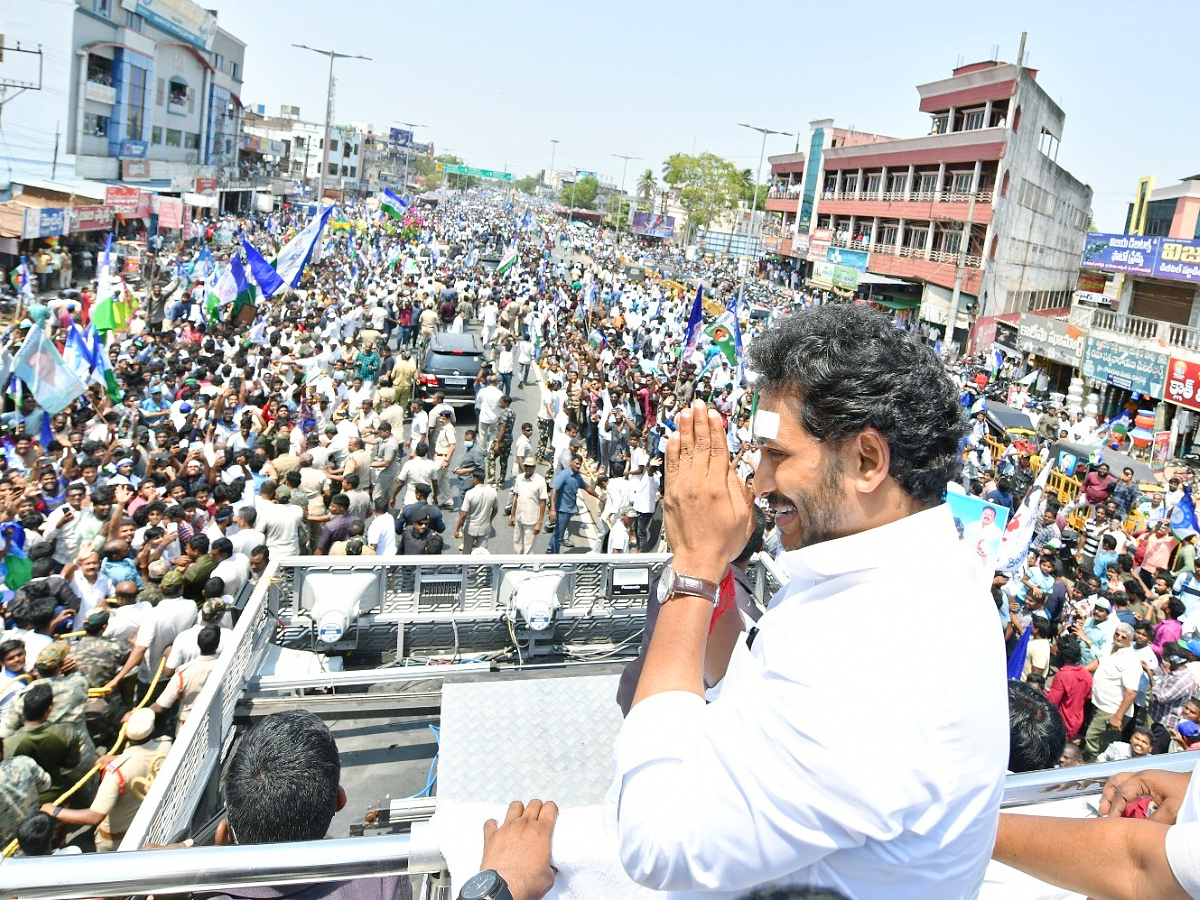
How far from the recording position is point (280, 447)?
9461 mm

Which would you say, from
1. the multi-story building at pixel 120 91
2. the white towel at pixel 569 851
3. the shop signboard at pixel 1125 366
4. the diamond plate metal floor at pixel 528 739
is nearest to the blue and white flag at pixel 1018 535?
the diamond plate metal floor at pixel 528 739

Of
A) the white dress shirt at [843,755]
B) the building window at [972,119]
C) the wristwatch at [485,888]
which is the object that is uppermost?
the building window at [972,119]

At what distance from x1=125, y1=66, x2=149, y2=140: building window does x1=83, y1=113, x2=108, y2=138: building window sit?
1.30m

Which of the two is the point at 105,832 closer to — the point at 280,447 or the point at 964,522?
the point at 280,447

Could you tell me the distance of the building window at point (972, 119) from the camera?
128 ft

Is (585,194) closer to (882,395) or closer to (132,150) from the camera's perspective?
(132,150)

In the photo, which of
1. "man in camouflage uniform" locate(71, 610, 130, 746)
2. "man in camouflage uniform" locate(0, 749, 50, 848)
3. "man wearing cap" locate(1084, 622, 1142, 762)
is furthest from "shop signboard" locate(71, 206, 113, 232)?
"man wearing cap" locate(1084, 622, 1142, 762)

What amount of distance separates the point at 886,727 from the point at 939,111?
46.4 meters

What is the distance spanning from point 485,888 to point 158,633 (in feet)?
16.6

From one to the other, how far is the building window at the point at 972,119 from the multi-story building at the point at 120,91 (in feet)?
116

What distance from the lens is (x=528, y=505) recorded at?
9586 mm

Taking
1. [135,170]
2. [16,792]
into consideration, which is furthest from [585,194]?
[16,792]

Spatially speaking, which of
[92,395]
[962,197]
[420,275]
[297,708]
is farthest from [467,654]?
[962,197]

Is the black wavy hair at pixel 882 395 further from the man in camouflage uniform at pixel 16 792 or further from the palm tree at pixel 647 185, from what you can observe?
the palm tree at pixel 647 185
